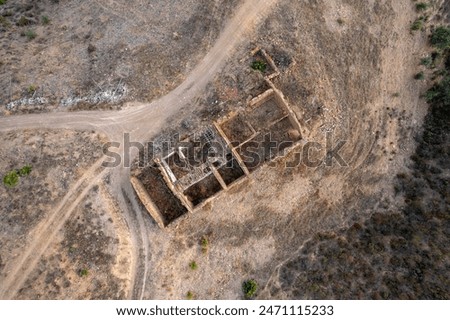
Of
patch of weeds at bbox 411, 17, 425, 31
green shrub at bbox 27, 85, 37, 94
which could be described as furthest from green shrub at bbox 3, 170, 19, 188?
patch of weeds at bbox 411, 17, 425, 31

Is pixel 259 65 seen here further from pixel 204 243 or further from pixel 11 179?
pixel 11 179

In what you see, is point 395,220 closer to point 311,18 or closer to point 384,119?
point 384,119

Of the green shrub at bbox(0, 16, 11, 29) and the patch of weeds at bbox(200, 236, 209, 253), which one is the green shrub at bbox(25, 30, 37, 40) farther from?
the patch of weeds at bbox(200, 236, 209, 253)

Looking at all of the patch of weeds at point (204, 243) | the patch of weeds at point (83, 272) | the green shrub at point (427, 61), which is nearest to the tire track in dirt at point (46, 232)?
the patch of weeds at point (83, 272)

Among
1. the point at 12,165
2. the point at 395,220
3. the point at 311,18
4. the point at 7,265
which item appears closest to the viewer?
the point at 7,265

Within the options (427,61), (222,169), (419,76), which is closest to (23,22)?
(222,169)
